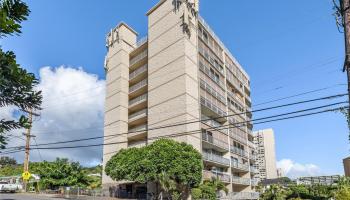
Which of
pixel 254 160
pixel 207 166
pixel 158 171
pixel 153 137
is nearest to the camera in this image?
pixel 158 171

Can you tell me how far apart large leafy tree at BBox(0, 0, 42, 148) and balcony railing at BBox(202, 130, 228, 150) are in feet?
149

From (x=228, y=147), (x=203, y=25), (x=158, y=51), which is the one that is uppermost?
(x=203, y=25)

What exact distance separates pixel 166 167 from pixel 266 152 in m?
81.9

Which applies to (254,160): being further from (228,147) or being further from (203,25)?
(203,25)

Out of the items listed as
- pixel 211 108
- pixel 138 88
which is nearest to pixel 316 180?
pixel 211 108

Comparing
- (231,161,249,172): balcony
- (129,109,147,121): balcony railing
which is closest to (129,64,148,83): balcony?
(129,109,147,121): balcony railing

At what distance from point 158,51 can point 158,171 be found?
2074cm

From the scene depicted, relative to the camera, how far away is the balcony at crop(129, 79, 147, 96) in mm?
54025

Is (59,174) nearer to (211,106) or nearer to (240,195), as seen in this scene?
(211,106)

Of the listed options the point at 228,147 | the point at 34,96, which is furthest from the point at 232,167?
the point at 34,96

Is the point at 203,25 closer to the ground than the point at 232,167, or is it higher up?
higher up

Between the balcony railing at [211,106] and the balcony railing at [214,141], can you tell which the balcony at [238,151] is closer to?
the balcony railing at [214,141]

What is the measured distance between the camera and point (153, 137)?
1873 inches

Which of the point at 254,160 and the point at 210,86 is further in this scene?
the point at 254,160
